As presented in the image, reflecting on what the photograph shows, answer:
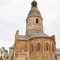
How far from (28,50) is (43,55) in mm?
3645

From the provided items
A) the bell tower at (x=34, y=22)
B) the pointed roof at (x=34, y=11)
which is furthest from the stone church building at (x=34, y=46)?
the pointed roof at (x=34, y=11)

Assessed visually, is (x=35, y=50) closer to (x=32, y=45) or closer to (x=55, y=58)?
(x=32, y=45)

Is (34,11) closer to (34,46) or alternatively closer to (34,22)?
(34,22)

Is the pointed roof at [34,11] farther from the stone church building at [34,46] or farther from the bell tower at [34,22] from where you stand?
the stone church building at [34,46]

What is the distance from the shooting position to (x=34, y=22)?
142 ft

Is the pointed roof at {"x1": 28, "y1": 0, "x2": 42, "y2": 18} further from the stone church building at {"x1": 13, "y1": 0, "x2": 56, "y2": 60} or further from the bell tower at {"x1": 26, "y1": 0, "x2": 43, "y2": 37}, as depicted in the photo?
the stone church building at {"x1": 13, "y1": 0, "x2": 56, "y2": 60}

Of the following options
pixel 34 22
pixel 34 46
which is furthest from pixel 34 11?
pixel 34 46

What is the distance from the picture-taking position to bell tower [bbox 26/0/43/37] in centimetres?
4266

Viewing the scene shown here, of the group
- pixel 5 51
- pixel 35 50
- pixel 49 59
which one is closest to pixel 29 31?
pixel 35 50

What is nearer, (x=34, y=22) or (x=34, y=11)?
(x=34, y=22)

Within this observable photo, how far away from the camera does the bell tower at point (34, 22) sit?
140 ft

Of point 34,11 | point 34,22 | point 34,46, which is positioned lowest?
point 34,46

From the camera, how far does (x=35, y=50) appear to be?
38.4m

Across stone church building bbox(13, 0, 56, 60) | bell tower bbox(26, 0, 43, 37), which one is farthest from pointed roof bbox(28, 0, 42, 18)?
stone church building bbox(13, 0, 56, 60)
